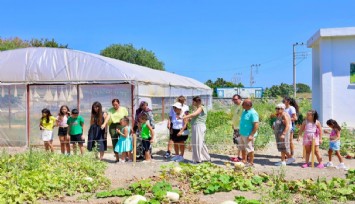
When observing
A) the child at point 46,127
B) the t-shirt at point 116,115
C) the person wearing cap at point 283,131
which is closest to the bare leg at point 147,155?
the t-shirt at point 116,115

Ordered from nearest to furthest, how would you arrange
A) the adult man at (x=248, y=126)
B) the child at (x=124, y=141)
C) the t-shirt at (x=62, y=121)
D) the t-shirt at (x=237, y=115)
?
1. the adult man at (x=248, y=126)
2. the child at (x=124, y=141)
3. the t-shirt at (x=237, y=115)
4. the t-shirt at (x=62, y=121)

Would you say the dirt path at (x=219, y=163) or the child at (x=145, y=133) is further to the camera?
the child at (x=145, y=133)

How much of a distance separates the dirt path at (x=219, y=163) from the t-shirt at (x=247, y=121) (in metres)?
0.78

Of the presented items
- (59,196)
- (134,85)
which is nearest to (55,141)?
(134,85)

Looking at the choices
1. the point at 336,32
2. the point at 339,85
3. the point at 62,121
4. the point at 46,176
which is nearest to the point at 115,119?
the point at 62,121

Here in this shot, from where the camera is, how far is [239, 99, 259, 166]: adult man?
→ 29.7ft

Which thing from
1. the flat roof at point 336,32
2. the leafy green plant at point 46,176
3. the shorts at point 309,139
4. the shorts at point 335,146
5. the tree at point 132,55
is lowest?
the leafy green plant at point 46,176

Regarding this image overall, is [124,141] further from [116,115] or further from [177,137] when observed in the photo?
[177,137]

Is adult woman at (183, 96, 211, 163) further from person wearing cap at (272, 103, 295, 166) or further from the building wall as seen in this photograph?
the building wall

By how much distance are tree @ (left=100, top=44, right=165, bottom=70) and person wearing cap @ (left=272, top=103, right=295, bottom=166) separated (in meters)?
43.3

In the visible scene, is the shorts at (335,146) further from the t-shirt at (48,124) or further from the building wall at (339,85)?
the t-shirt at (48,124)

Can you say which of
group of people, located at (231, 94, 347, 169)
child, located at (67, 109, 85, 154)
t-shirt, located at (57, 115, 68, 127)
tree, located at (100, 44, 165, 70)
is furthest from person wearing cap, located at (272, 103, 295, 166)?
tree, located at (100, 44, 165, 70)

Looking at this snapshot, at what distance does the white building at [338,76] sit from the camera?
1480 centimetres

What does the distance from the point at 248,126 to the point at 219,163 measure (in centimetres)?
121
